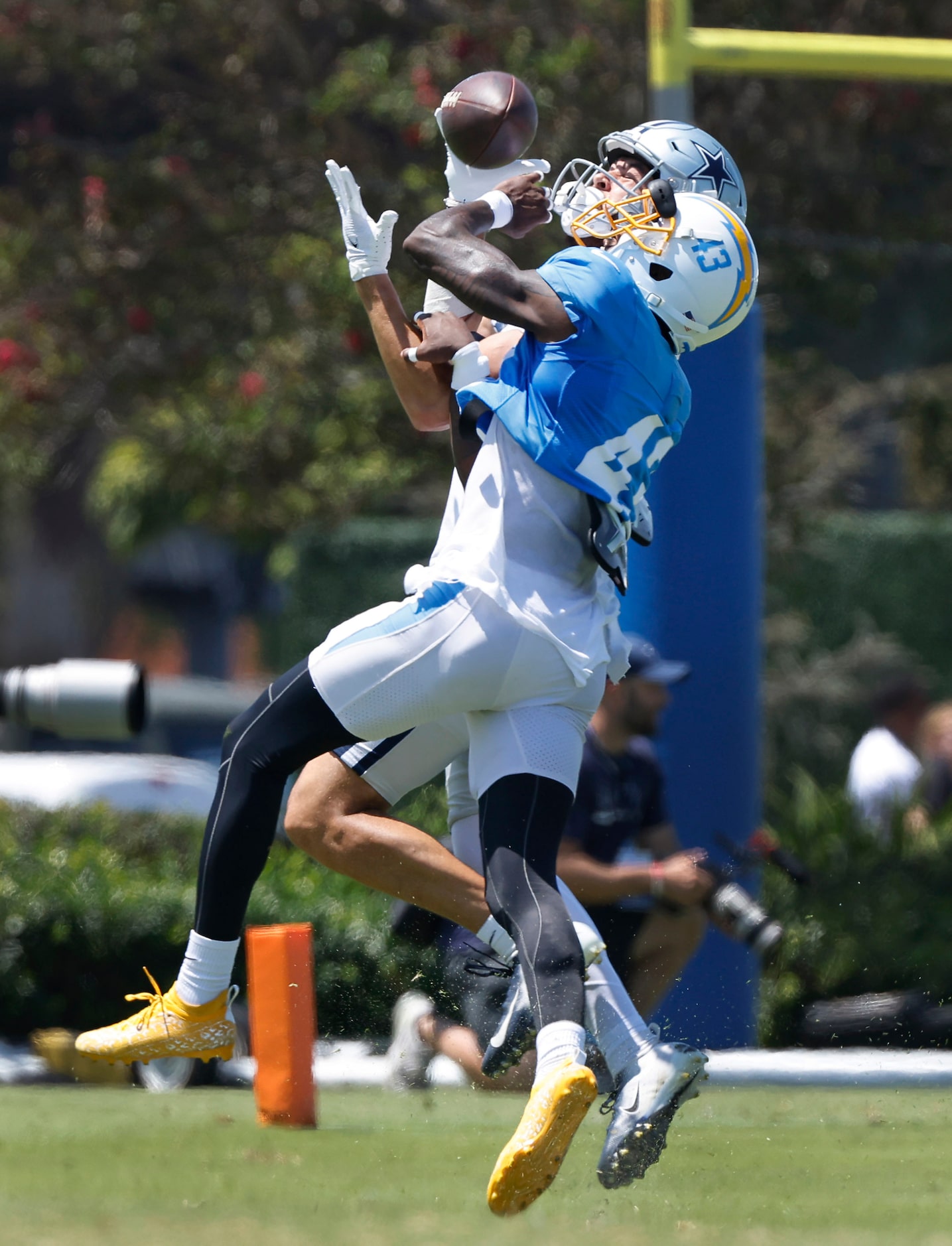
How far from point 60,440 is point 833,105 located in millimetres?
5004

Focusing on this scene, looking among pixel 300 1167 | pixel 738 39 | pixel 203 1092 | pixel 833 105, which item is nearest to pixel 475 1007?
pixel 300 1167

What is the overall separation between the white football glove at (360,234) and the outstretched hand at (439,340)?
20 cm

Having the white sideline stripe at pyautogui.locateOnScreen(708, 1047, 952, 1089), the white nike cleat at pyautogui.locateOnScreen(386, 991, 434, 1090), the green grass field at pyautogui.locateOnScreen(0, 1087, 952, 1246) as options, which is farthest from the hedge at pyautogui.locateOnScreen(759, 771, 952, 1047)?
the white nike cleat at pyautogui.locateOnScreen(386, 991, 434, 1090)

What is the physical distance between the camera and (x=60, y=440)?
12.2 meters

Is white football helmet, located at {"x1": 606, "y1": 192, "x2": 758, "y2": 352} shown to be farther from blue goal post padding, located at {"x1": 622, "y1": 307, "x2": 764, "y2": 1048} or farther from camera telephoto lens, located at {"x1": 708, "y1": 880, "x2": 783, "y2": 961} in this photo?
blue goal post padding, located at {"x1": 622, "y1": 307, "x2": 764, "y2": 1048}

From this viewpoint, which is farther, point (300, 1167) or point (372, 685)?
A: point (300, 1167)

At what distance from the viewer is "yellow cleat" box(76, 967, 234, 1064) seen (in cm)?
455

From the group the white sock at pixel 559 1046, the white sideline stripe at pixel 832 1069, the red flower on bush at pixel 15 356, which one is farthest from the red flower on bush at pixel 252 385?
the white sock at pixel 559 1046

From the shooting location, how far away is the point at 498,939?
469 cm

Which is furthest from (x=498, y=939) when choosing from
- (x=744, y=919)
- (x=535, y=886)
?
(x=744, y=919)

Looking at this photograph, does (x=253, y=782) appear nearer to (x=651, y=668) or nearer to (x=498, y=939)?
(x=498, y=939)

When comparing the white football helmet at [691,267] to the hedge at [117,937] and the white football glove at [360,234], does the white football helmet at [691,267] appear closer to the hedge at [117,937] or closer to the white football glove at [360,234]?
the white football glove at [360,234]

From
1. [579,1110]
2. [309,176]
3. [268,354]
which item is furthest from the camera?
[268,354]

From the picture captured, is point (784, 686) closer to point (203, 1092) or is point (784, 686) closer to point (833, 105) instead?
point (833, 105)
